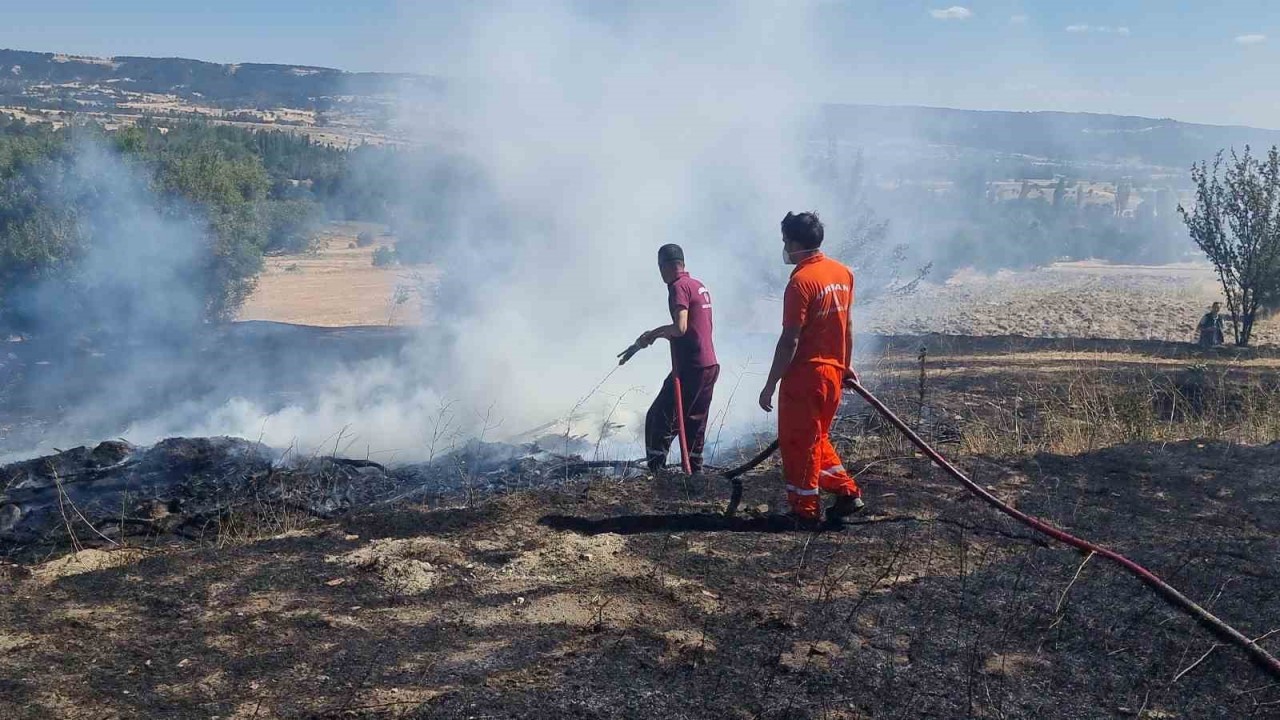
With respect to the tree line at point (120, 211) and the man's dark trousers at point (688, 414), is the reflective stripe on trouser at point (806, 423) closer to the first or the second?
the man's dark trousers at point (688, 414)

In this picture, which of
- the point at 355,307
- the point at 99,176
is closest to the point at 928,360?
the point at 99,176

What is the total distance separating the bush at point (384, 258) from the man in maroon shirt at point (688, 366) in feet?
86.4

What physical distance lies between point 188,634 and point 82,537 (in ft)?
7.24

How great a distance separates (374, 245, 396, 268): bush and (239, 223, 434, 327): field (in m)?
0.21

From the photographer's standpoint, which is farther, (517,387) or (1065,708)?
(517,387)

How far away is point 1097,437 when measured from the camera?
761 centimetres

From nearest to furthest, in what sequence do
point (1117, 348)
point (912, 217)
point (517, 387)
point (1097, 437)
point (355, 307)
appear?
point (1097, 437), point (517, 387), point (1117, 348), point (355, 307), point (912, 217)

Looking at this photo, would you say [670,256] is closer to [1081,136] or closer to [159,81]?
[1081,136]

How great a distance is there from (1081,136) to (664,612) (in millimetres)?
Answer: 74212

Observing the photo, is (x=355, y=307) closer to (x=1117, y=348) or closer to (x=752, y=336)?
(x=752, y=336)

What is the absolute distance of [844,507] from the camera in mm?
5070

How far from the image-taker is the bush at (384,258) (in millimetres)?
31672

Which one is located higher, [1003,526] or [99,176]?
[99,176]

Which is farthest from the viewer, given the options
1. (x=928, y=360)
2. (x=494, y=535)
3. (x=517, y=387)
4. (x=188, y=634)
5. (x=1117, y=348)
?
(x=1117, y=348)
